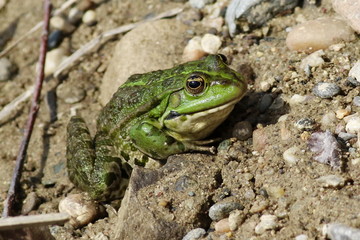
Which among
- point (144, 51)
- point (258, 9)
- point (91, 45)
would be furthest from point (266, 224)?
point (91, 45)

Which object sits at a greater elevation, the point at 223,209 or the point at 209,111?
the point at 209,111

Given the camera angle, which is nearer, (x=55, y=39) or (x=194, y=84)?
(x=194, y=84)

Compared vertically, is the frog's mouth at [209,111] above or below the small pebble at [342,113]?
above

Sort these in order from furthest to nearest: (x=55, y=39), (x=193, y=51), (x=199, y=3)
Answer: (x=55, y=39) → (x=199, y=3) → (x=193, y=51)

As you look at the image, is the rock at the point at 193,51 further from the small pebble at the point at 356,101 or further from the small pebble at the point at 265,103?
the small pebble at the point at 356,101

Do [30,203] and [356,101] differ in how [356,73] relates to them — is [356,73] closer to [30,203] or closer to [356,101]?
[356,101]

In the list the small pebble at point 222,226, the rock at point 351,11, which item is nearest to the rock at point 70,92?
the small pebble at point 222,226

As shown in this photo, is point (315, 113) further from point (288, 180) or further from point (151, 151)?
point (151, 151)
